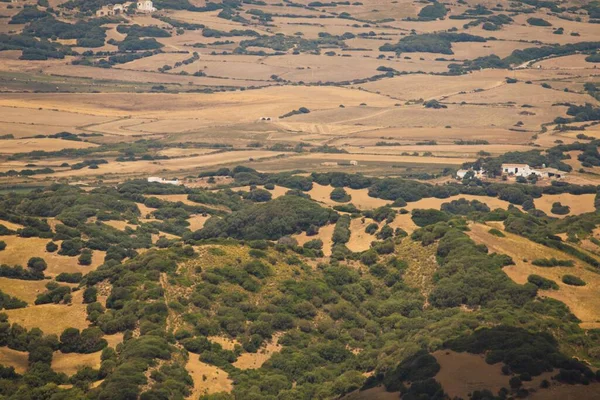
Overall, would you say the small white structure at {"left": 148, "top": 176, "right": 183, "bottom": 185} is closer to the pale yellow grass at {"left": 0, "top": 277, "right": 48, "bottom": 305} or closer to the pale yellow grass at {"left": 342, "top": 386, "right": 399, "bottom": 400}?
the pale yellow grass at {"left": 0, "top": 277, "right": 48, "bottom": 305}

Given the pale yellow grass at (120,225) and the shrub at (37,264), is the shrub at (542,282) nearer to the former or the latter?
the shrub at (37,264)

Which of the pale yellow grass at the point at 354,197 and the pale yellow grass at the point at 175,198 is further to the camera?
the pale yellow grass at the point at 175,198

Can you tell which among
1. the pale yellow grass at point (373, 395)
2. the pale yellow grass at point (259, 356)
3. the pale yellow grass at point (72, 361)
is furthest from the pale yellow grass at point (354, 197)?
the pale yellow grass at point (373, 395)

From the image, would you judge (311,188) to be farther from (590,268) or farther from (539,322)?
(539,322)

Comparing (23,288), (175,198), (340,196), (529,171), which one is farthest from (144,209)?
(529,171)

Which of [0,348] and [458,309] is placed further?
[458,309]

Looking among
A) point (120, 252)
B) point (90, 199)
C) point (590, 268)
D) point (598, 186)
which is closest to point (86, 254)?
point (120, 252)
